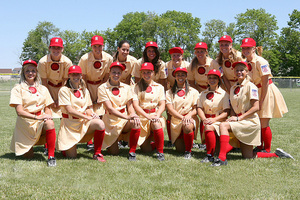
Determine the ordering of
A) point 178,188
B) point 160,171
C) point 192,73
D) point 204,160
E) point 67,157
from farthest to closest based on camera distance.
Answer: point 192,73 → point 67,157 → point 204,160 → point 160,171 → point 178,188

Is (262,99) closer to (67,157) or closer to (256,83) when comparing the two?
(256,83)

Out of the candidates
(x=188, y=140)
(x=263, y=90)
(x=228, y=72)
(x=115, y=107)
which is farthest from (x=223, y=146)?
(x=115, y=107)

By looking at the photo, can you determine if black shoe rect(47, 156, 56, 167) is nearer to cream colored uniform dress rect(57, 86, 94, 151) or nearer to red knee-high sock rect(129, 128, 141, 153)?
cream colored uniform dress rect(57, 86, 94, 151)

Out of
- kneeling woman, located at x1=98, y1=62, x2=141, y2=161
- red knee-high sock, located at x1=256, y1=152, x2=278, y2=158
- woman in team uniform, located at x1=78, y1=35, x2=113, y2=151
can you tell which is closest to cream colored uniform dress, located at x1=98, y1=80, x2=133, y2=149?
kneeling woman, located at x1=98, y1=62, x2=141, y2=161

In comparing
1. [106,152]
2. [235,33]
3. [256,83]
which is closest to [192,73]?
[256,83]

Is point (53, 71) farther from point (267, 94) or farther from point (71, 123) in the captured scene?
point (267, 94)

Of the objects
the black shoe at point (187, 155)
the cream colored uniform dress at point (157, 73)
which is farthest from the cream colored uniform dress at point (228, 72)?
the black shoe at point (187, 155)

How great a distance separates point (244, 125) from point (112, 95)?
102 inches

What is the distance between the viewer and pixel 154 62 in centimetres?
695

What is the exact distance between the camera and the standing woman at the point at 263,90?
19.8 feet

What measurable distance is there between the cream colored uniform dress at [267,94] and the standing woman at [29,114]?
404cm

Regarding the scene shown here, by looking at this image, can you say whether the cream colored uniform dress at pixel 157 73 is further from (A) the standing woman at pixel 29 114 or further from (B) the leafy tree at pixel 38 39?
(B) the leafy tree at pixel 38 39

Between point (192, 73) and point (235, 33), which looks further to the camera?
point (235, 33)

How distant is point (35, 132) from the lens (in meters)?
5.63
